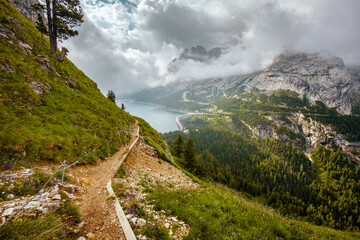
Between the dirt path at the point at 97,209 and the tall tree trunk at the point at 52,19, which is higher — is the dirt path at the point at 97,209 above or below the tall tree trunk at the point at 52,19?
below

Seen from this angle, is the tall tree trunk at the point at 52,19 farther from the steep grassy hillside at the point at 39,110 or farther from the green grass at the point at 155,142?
the green grass at the point at 155,142

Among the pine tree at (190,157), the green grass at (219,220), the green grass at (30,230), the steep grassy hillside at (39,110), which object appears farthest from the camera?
the pine tree at (190,157)

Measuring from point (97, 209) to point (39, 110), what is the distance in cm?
1407

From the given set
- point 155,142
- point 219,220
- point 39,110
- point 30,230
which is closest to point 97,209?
point 30,230

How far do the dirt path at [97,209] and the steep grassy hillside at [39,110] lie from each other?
307cm

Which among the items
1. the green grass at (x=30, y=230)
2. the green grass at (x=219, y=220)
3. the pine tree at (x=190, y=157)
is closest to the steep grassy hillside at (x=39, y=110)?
the green grass at (x=30, y=230)

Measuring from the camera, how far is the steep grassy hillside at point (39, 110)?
10.0 metres

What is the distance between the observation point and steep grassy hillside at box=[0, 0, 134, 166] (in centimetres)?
1003

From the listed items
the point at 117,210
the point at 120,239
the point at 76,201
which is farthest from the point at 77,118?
the point at 120,239

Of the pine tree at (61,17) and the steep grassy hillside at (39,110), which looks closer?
the steep grassy hillside at (39,110)

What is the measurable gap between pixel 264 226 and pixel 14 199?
12417 mm

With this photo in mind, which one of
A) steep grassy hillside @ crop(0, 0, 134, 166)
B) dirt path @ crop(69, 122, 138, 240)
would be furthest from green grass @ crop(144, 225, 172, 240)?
steep grassy hillside @ crop(0, 0, 134, 166)

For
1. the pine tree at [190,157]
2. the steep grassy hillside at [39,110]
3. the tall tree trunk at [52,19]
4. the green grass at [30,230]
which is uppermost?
the tall tree trunk at [52,19]

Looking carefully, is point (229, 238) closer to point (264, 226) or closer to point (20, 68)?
point (264, 226)
